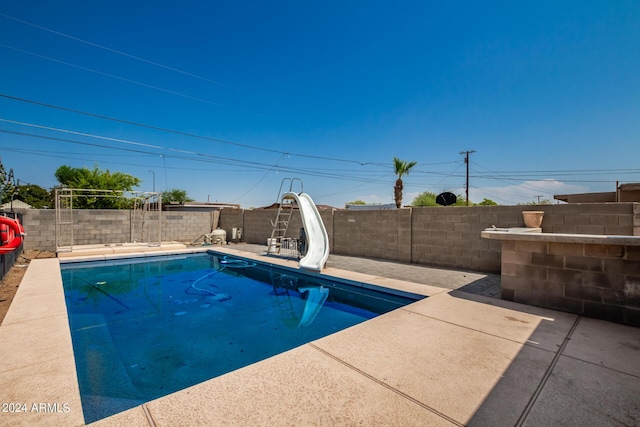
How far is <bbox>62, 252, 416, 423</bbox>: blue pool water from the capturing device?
2.95m

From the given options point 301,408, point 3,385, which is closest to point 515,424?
point 301,408

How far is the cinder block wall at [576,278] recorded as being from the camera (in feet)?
11.2

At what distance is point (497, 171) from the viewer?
3409 cm

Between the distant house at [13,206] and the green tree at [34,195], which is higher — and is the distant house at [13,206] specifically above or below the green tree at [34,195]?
below

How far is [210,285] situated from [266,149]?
13923mm

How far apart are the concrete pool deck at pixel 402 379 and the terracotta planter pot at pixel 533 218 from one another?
8.87ft

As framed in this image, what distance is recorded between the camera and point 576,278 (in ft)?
12.4

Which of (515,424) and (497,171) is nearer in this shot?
(515,424)

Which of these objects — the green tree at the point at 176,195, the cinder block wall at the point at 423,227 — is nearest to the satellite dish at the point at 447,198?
the cinder block wall at the point at 423,227

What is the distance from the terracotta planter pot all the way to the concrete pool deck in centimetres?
270

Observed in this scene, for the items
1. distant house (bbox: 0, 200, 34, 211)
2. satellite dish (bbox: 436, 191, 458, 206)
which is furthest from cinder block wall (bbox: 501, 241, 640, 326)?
distant house (bbox: 0, 200, 34, 211)

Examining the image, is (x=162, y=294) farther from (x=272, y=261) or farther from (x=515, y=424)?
(x=515, y=424)

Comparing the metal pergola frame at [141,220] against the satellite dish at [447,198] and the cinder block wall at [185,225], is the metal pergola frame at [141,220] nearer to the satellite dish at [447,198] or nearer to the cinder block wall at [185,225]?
the cinder block wall at [185,225]

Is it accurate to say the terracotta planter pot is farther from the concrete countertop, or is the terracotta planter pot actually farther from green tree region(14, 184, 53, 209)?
green tree region(14, 184, 53, 209)
